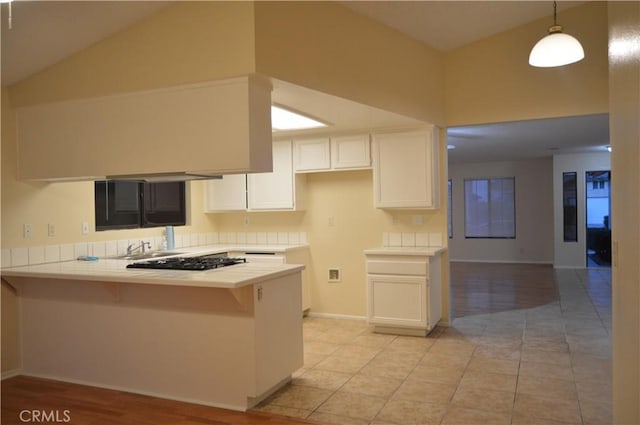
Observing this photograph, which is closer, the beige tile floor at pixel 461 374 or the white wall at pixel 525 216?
the beige tile floor at pixel 461 374

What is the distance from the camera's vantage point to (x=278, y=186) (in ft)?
18.8

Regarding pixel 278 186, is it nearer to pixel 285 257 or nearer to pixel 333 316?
pixel 285 257

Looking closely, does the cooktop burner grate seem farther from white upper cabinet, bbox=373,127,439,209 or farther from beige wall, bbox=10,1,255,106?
white upper cabinet, bbox=373,127,439,209

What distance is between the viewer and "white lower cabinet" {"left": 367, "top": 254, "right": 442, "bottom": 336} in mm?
4836

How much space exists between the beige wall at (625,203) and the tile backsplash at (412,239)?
313 cm

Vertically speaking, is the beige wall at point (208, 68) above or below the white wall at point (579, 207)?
above

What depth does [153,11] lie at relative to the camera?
3.38 meters

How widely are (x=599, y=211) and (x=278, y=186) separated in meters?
7.14

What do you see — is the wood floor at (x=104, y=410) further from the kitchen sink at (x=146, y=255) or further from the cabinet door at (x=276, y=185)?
the cabinet door at (x=276, y=185)

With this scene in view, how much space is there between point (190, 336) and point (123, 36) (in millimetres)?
2190

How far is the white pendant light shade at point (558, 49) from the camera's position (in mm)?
3514

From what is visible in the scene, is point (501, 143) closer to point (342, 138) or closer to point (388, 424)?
point (342, 138)

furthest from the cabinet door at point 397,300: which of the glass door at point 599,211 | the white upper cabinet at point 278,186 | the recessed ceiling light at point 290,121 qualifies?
the glass door at point 599,211

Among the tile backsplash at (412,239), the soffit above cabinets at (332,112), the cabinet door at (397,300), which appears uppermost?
the soffit above cabinets at (332,112)
